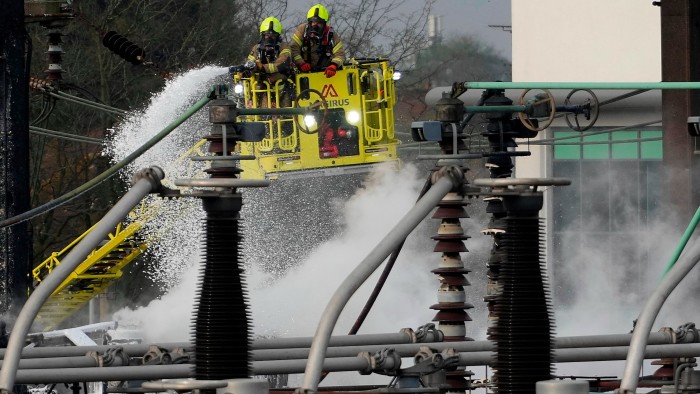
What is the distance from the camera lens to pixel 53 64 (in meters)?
14.8

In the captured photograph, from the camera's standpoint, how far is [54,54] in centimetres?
1457

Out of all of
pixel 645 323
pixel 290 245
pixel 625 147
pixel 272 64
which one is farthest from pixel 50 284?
pixel 625 147

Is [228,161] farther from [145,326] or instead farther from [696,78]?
[145,326]

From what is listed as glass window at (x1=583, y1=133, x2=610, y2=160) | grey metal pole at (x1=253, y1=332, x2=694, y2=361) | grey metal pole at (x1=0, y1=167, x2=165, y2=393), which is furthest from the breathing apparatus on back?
glass window at (x1=583, y1=133, x2=610, y2=160)

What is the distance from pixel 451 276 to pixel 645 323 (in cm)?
342

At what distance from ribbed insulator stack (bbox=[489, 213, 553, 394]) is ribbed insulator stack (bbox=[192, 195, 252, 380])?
3.40ft

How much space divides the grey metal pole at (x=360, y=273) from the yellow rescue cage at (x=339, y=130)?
11.6 m

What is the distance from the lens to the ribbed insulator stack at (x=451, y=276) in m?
9.52

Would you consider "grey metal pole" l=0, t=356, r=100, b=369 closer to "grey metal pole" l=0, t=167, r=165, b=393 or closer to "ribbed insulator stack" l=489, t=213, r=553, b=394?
"grey metal pole" l=0, t=167, r=165, b=393

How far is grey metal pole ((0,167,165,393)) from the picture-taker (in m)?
6.22

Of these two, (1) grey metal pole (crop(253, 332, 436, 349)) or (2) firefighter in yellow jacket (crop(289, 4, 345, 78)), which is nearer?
(1) grey metal pole (crop(253, 332, 436, 349))

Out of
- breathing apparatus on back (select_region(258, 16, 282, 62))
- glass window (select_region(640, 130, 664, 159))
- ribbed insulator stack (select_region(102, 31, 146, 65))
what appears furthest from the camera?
glass window (select_region(640, 130, 664, 159))

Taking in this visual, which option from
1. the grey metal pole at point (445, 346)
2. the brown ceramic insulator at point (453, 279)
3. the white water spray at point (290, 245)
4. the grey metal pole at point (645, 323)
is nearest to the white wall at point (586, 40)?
the white water spray at point (290, 245)

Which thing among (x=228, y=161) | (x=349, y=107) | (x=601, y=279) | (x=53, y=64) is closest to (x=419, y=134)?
(x=228, y=161)
